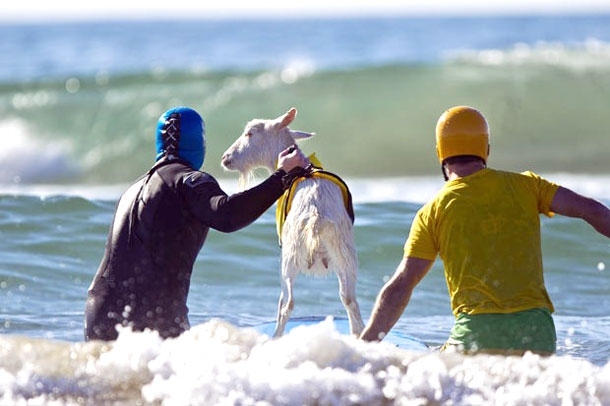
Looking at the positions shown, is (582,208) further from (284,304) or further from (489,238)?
(284,304)

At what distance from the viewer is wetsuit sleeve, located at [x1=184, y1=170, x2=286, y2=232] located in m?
5.90

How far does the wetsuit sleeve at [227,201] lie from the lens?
590 centimetres

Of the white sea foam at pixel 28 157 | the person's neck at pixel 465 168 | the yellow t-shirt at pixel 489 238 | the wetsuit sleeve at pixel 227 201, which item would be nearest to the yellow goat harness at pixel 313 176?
the wetsuit sleeve at pixel 227 201

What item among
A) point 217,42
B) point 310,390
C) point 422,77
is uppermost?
point 217,42

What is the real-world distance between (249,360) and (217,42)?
51969mm

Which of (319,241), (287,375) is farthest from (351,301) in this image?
(287,375)

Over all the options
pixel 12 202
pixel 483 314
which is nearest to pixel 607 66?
pixel 12 202

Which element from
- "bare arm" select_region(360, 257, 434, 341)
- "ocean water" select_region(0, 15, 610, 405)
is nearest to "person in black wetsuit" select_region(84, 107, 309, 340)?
"ocean water" select_region(0, 15, 610, 405)

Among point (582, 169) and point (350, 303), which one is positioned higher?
point (582, 169)

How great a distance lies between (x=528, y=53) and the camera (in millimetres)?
28484

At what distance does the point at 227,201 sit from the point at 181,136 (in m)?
0.64

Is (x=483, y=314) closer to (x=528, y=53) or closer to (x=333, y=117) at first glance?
(x=333, y=117)

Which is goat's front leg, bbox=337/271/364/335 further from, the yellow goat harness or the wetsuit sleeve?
the wetsuit sleeve

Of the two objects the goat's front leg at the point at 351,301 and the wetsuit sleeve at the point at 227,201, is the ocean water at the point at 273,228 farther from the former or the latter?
the goat's front leg at the point at 351,301
